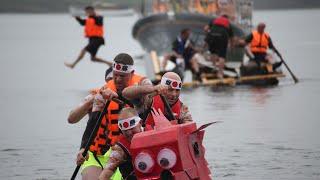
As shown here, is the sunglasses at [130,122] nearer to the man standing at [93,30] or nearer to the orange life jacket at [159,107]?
the orange life jacket at [159,107]

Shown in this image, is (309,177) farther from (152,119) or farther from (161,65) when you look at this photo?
(161,65)

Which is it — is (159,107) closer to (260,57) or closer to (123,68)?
(123,68)

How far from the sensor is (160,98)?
492 inches

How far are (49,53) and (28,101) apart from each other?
3056cm

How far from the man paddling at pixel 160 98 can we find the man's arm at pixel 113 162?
1.78 feet

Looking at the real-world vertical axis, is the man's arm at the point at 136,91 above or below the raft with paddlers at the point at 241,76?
above

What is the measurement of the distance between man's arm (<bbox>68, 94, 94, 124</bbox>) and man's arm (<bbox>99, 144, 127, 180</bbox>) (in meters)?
0.67

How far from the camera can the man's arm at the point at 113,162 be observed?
11.5 meters

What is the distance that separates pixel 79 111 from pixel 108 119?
0.95 feet

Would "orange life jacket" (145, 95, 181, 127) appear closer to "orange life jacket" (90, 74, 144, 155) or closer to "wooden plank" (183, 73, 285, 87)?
"orange life jacket" (90, 74, 144, 155)

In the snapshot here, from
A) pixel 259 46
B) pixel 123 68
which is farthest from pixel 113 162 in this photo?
pixel 259 46

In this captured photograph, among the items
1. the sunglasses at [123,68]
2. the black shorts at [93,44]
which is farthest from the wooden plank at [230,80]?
the sunglasses at [123,68]

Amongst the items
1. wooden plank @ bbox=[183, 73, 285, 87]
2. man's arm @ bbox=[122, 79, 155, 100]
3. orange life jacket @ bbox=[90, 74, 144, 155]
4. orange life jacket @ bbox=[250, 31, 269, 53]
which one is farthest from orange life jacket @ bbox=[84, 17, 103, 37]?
man's arm @ bbox=[122, 79, 155, 100]

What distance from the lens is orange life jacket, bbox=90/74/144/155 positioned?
12.2m
